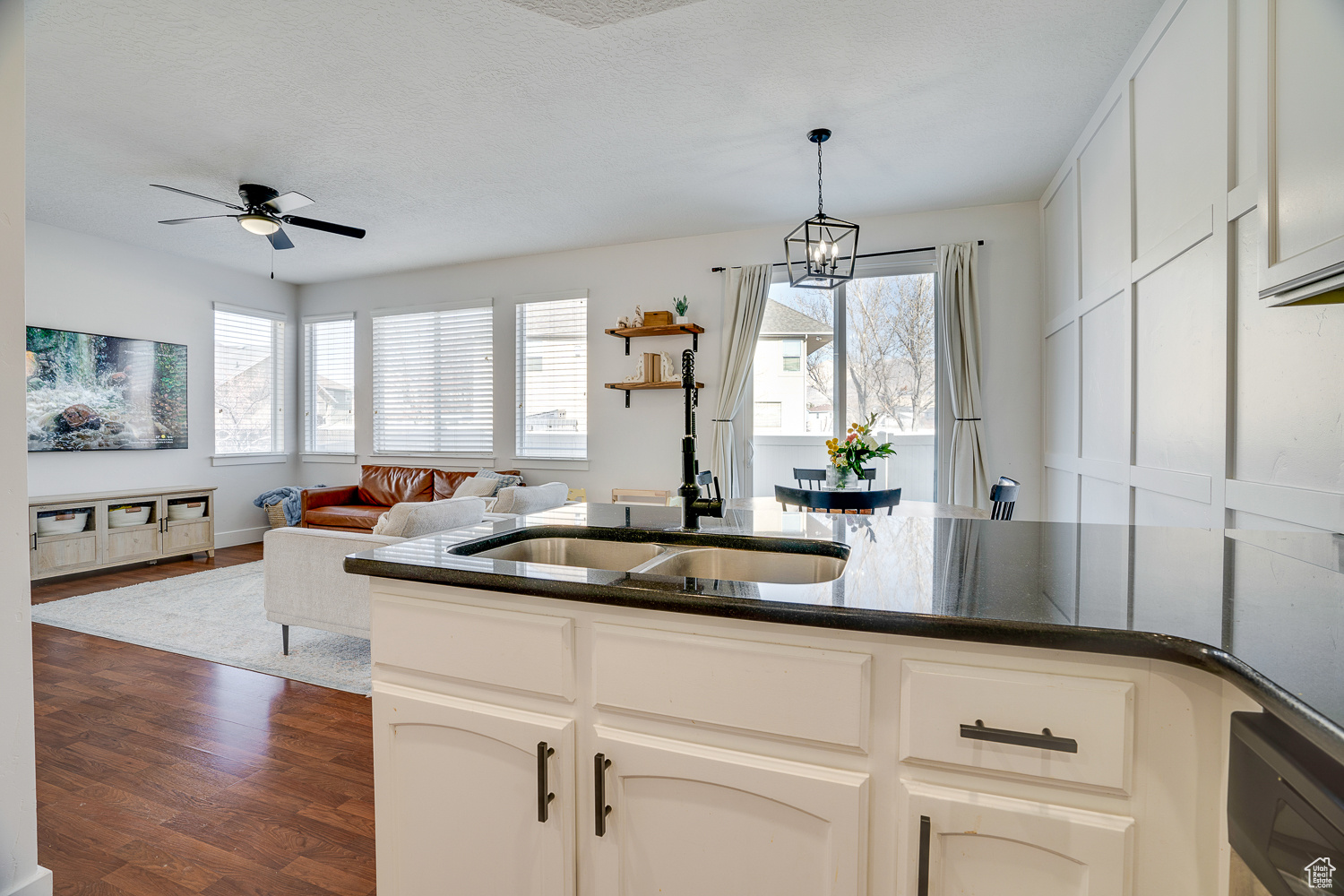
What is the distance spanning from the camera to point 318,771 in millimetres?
2211

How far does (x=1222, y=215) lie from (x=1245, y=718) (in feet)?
6.42

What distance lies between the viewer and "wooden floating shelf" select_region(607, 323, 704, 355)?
5.04m

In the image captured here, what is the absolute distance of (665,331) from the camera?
511 cm

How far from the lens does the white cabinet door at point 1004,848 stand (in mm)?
789

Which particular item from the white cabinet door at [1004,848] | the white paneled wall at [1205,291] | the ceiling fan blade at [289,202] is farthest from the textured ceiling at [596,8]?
the ceiling fan blade at [289,202]

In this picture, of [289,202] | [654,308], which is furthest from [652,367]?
[289,202]

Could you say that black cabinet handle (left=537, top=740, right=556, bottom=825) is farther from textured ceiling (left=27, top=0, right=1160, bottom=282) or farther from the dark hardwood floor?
textured ceiling (left=27, top=0, right=1160, bottom=282)

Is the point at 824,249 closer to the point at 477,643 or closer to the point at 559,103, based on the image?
the point at 559,103

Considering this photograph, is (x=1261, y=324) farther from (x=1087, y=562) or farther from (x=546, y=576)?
(x=546, y=576)

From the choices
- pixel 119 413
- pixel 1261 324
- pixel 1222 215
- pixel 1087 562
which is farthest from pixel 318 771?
pixel 119 413

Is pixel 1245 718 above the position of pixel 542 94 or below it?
below

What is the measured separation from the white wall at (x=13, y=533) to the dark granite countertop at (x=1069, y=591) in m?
1.00

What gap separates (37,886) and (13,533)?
88 centimetres

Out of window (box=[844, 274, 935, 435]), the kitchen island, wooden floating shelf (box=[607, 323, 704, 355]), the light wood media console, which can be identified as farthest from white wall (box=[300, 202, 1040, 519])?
the kitchen island
